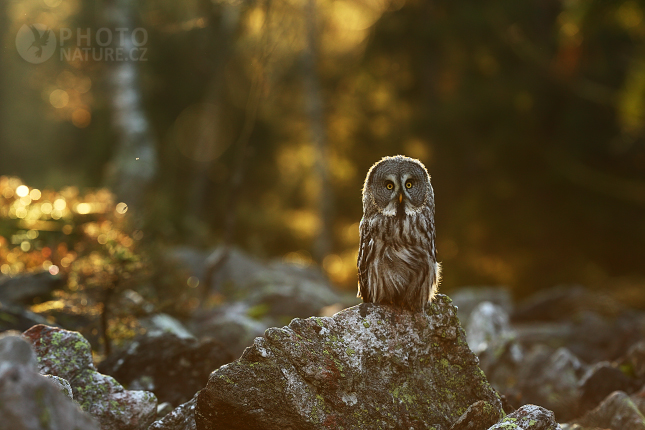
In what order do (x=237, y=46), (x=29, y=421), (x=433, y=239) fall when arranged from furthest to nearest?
(x=237, y=46), (x=433, y=239), (x=29, y=421)

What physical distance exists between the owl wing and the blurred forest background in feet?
25.7

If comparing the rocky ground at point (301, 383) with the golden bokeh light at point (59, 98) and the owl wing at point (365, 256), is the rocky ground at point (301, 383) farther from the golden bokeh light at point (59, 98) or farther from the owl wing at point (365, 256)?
the golden bokeh light at point (59, 98)

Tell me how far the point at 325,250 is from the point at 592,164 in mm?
8172

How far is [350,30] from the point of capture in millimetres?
21266

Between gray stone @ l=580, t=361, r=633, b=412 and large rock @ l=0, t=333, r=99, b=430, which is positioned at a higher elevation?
gray stone @ l=580, t=361, r=633, b=412

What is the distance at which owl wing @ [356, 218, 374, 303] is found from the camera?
476 centimetres

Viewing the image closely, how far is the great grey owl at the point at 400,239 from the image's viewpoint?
4.55 metres

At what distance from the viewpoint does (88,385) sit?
14.2 feet

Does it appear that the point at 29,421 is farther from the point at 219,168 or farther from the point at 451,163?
the point at 219,168

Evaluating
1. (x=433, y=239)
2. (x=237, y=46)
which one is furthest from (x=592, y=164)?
(x=433, y=239)

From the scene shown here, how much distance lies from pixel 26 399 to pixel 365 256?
2.85 metres

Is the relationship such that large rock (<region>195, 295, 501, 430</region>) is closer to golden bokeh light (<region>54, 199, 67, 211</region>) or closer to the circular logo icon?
golden bokeh light (<region>54, 199, 67, 211</region>)

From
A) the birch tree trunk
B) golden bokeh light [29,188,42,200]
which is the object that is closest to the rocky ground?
golden bokeh light [29,188,42,200]

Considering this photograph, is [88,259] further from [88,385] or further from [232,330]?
[88,385]
